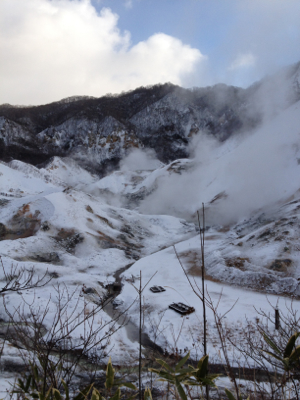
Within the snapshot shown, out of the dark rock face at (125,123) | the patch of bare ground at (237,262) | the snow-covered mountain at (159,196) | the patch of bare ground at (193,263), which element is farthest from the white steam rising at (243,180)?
the dark rock face at (125,123)

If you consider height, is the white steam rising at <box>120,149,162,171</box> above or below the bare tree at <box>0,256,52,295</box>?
above

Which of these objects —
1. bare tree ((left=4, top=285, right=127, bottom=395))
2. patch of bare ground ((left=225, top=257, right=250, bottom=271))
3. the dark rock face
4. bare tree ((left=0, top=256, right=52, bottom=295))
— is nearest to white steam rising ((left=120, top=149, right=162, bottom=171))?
the dark rock face

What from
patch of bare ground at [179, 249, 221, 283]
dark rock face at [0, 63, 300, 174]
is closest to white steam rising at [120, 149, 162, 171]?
dark rock face at [0, 63, 300, 174]

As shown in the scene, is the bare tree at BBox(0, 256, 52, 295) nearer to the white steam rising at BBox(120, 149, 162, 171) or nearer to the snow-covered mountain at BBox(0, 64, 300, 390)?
the snow-covered mountain at BBox(0, 64, 300, 390)

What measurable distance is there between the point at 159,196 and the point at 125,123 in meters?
45.9

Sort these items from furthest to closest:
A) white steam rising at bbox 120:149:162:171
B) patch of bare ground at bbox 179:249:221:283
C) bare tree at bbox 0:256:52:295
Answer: white steam rising at bbox 120:149:162:171
patch of bare ground at bbox 179:249:221:283
bare tree at bbox 0:256:52:295

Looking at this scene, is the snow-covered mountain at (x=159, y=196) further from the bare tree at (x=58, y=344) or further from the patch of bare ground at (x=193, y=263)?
the bare tree at (x=58, y=344)

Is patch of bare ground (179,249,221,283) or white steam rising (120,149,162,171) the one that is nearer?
patch of bare ground (179,249,221,283)

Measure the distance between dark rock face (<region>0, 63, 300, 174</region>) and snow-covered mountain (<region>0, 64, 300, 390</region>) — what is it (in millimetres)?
412

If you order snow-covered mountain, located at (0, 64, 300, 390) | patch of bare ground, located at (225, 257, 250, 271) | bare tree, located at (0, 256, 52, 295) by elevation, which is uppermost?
snow-covered mountain, located at (0, 64, 300, 390)

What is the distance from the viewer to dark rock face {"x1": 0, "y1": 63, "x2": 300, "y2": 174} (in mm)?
72869

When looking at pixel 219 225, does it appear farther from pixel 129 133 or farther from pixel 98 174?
pixel 129 133

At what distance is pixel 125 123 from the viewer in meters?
88.0

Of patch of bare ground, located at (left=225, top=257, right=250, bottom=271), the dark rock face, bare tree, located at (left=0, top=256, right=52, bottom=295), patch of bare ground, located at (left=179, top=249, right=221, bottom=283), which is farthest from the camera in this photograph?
the dark rock face
